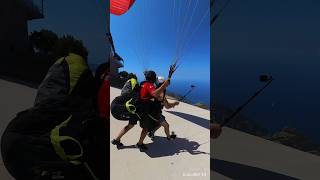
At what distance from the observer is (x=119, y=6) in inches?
111

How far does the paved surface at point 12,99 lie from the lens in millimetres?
2836

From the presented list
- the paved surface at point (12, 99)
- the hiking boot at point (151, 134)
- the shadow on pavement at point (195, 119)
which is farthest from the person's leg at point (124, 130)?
the paved surface at point (12, 99)

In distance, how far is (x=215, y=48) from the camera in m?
3.19

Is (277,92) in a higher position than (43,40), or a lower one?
lower

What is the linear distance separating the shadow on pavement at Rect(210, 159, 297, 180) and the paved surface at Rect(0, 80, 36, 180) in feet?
4.33

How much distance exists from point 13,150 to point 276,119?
1846mm

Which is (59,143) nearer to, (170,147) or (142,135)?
(142,135)

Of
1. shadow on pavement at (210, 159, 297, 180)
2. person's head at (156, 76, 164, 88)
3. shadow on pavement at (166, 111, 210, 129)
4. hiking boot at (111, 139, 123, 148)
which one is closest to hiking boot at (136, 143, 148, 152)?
hiking boot at (111, 139, 123, 148)

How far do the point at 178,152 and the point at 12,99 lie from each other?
3.55 ft

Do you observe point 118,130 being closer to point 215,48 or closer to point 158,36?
point 158,36

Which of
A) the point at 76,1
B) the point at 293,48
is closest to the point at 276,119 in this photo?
the point at 293,48

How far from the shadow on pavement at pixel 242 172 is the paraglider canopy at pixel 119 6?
3.96 ft

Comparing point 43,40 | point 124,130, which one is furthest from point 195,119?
point 43,40

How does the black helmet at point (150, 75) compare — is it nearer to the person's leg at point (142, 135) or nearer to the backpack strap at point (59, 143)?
the person's leg at point (142, 135)
